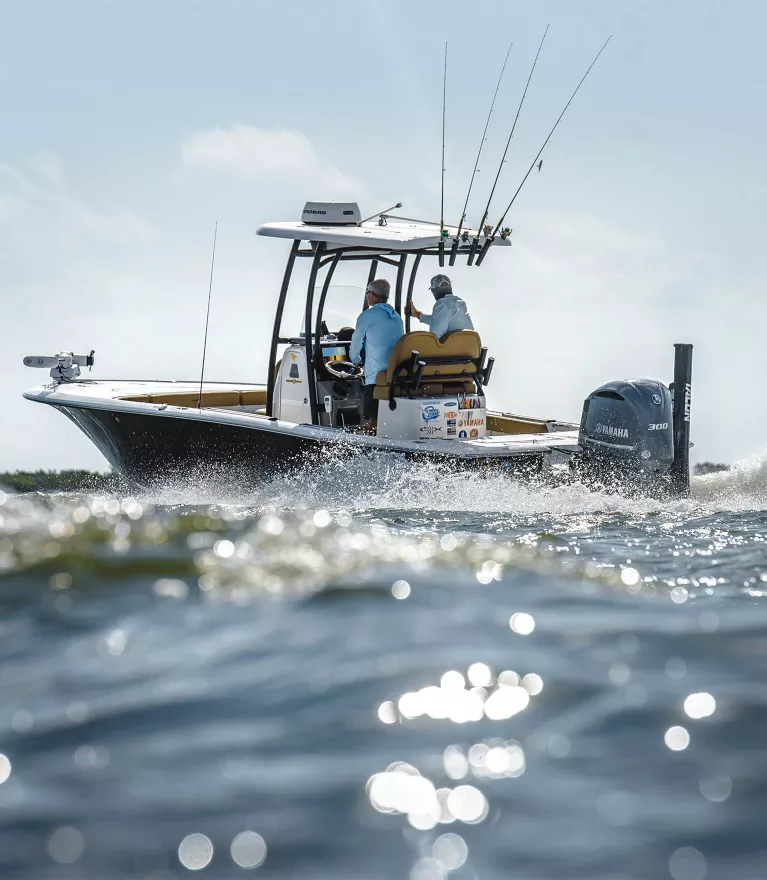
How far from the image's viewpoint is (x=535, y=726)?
9.95ft

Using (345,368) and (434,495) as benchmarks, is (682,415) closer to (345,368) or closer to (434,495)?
(434,495)

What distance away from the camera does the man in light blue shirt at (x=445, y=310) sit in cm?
861

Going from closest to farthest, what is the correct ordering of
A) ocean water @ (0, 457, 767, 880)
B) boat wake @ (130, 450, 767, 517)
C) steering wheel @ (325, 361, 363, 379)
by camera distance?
ocean water @ (0, 457, 767, 880)
boat wake @ (130, 450, 767, 517)
steering wheel @ (325, 361, 363, 379)

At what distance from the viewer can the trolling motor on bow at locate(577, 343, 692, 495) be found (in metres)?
8.13

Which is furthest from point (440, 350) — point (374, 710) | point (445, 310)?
point (374, 710)

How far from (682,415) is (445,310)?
6.32 ft

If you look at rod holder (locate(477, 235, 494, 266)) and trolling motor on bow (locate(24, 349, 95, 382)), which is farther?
trolling motor on bow (locate(24, 349, 95, 382))

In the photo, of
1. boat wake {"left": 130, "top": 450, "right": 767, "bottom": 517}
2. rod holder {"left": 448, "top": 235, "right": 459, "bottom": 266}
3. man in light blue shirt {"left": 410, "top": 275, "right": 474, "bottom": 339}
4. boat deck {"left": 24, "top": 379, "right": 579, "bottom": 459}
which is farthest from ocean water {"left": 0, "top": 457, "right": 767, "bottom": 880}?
rod holder {"left": 448, "top": 235, "right": 459, "bottom": 266}

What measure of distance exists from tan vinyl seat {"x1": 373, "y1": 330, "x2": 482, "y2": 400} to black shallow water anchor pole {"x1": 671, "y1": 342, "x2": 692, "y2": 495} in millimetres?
1499

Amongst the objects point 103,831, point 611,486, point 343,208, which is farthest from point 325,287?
point 103,831

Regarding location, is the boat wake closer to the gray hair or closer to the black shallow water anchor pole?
the black shallow water anchor pole

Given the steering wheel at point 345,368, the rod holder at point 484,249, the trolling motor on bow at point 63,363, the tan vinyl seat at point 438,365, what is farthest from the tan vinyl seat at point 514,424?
the trolling motor on bow at point 63,363

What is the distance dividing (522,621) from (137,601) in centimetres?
137

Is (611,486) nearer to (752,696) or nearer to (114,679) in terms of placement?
(752,696)
